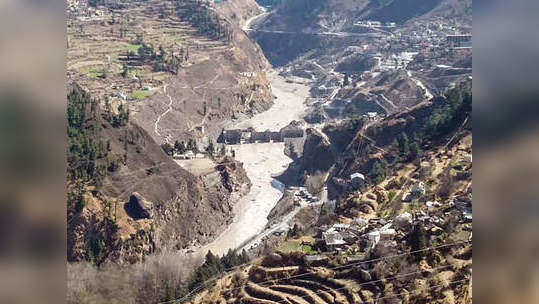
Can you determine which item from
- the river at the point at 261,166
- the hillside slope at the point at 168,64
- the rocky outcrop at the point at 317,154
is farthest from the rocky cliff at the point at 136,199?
the hillside slope at the point at 168,64

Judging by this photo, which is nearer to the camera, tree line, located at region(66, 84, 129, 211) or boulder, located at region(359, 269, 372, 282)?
boulder, located at region(359, 269, 372, 282)

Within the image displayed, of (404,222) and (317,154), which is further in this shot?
(317,154)

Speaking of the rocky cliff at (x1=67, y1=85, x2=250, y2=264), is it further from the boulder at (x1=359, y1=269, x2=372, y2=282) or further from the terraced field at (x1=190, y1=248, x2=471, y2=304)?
the boulder at (x1=359, y1=269, x2=372, y2=282)

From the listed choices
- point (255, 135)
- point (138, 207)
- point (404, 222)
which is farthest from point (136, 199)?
point (255, 135)

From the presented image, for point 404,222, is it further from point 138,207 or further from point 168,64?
point 168,64

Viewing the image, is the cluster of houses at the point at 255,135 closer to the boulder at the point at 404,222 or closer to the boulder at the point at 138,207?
the boulder at the point at 138,207

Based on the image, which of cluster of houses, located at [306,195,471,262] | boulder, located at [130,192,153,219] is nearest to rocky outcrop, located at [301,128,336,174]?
boulder, located at [130,192,153,219]

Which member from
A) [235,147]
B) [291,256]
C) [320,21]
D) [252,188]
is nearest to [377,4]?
[320,21]

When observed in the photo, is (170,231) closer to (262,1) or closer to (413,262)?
(413,262)
